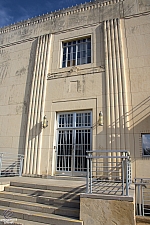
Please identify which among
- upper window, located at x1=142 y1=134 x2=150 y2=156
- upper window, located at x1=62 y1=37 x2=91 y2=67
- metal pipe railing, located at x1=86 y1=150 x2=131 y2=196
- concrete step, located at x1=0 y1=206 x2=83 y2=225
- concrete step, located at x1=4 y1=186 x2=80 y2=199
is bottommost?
concrete step, located at x1=0 y1=206 x2=83 y2=225

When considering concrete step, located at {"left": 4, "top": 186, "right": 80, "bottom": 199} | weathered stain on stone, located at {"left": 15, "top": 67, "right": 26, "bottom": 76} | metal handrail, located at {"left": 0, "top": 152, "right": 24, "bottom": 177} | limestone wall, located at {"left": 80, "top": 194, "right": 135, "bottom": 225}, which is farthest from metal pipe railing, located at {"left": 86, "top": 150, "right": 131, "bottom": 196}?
weathered stain on stone, located at {"left": 15, "top": 67, "right": 26, "bottom": 76}

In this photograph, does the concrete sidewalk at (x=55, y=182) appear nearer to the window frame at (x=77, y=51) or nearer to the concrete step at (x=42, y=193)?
the concrete step at (x=42, y=193)

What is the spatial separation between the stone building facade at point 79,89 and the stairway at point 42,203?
2368mm

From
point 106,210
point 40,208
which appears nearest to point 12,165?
point 40,208

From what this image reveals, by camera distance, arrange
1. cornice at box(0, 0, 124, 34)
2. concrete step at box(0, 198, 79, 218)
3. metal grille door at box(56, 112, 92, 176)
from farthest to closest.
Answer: cornice at box(0, 0, 124, 34) < metal grille door at box(56, 112, 92, 176) < concrete step at box(0, 198, 79, 218)

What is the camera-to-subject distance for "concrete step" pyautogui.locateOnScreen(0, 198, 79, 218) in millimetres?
4449

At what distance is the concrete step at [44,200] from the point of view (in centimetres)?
471

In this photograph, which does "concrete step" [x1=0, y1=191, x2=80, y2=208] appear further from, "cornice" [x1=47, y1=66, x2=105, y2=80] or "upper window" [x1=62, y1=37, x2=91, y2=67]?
"upper window" [x1=62, y1=37, x2=91, y2=67]

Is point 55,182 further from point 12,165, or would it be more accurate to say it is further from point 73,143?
point 12,165

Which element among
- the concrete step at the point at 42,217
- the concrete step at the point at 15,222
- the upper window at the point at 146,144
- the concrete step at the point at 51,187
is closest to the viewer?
the concrete step at the point at 42,217

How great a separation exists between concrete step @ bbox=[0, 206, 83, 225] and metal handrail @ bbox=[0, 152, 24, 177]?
3.73 metres

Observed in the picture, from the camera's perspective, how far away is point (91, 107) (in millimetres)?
8164

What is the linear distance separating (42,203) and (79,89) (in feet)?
16.9

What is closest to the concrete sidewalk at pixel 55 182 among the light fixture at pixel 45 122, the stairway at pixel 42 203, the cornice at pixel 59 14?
the stairway at pixel 42 203
